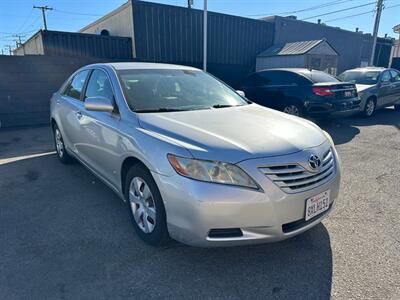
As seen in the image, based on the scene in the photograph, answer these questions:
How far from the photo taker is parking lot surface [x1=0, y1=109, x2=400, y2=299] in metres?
2.17

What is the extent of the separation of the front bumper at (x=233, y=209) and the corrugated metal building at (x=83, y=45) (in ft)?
35.4

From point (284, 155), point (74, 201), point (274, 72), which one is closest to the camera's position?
point (284, 155)

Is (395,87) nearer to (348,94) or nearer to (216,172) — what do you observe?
(348,94)

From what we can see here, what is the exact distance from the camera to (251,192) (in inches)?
81.8

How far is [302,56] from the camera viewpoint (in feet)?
44.0

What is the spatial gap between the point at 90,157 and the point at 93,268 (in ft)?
5.25

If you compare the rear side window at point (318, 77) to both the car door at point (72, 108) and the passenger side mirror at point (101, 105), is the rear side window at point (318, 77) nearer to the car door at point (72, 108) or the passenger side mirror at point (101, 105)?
the car door at point (72, 108)

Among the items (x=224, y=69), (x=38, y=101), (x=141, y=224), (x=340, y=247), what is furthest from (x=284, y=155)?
(x=224, y=69)

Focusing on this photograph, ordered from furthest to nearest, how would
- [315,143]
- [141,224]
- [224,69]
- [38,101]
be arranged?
1. [224,69]
2. [38,101]
3. [141,224]
4. [315,143]

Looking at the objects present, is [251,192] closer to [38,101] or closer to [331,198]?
[331,198]

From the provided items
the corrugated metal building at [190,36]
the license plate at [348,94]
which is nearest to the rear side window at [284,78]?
the license plate at [348,94]

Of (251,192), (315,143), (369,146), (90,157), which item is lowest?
(369,146)

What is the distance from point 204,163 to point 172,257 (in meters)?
0.93

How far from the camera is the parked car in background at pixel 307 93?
6.93 meters
